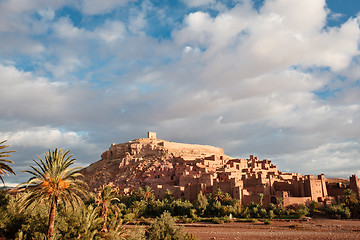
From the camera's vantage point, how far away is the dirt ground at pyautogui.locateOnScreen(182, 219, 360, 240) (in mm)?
31125

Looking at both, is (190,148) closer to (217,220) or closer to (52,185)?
(217,220)

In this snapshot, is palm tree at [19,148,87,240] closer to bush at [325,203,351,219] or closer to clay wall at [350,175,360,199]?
bush at [325,203,351,219]

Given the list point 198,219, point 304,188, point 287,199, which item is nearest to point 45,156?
point 198,219

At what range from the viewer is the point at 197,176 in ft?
163

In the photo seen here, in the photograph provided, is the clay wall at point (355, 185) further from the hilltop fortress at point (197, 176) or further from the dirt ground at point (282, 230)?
the dirt ground at point (282, 230)

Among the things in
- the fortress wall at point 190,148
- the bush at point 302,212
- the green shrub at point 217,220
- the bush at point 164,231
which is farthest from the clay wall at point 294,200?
the fortress wall at point 190,148

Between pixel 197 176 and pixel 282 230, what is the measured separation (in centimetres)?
1804

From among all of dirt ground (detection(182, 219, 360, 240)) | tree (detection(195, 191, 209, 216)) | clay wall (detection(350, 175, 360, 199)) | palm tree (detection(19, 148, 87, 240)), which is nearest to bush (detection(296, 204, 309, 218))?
dirt ground (detection(182, 219, 360, 240))

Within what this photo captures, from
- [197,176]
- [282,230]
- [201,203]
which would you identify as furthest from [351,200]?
[197,176]

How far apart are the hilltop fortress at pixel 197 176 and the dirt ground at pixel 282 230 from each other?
14.8 ft

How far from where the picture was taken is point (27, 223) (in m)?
18.8

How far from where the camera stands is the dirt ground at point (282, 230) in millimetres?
31125

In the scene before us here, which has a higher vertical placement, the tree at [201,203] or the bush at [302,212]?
the tree at [201,203]

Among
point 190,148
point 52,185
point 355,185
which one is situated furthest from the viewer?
point 190,148
